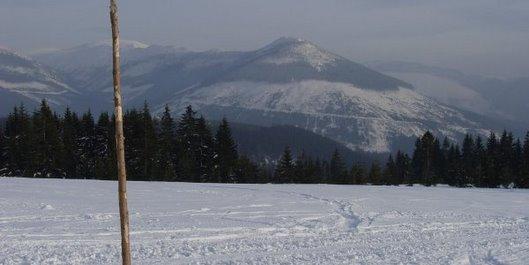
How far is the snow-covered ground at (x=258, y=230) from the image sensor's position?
1482cm

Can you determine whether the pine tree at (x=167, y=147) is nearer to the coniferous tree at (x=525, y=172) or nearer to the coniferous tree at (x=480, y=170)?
the coniferous tree at (x=480, y=170)

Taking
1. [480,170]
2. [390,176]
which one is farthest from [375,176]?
[480,170]

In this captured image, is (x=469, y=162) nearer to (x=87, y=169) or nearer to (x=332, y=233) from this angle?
(x=87, y=169)

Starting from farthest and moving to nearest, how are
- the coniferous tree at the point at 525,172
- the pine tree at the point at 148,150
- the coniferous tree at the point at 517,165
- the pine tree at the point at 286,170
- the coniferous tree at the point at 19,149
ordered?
the coniferous tree at the point at 517,165 < the pine tree at the point at 286,170 < the coniferous tree at the point at 525,172 < the pine tree at the point at 148,150 < the coniferous tree at the point at 19,149

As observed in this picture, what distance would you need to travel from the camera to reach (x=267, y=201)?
28891 millimetres

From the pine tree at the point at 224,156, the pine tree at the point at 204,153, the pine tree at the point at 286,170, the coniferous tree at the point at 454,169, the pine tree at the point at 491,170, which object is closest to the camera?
the pine tree at the point at 204,153

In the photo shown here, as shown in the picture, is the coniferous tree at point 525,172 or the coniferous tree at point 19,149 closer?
the coniferous tree at point 19,149

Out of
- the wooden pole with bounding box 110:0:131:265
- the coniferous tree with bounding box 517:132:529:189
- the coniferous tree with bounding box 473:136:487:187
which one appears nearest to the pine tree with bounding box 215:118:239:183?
the coniferous tree with bounding box 473:136:487:187

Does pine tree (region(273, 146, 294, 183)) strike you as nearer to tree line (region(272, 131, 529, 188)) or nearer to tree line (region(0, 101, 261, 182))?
tree line (region(272, 131, 529, 188))

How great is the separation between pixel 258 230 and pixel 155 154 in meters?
40.5

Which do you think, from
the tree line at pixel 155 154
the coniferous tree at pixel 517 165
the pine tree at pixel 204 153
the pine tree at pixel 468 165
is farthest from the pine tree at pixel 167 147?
the coniferous tree at pixel 517 165

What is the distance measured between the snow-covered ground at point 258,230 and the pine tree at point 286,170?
36.5 m

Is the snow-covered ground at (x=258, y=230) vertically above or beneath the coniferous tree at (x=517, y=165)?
beneath

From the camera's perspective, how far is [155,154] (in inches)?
2292
